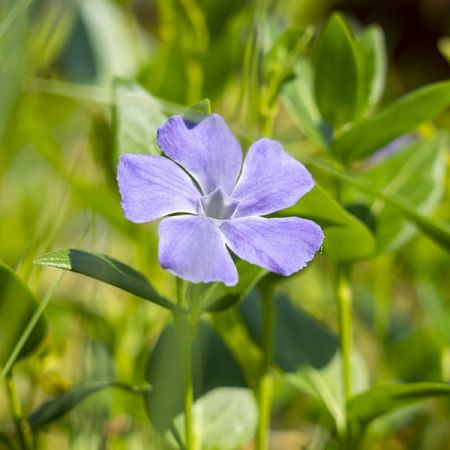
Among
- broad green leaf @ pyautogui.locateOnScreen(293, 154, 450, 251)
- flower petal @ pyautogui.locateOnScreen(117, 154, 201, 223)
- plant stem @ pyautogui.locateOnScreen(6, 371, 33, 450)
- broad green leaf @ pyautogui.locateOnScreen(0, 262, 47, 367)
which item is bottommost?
plant stem @ pyautogui.locateOnScreen(6, 371, 33, 450)

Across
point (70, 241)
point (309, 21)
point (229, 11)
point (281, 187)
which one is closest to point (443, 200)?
point (229, 11)

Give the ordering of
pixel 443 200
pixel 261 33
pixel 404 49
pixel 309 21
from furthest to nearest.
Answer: pixel 404 49 < pixel 309 21 < pixel 443 200 < pixel 261 33

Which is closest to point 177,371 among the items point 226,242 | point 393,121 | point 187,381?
point 187,381

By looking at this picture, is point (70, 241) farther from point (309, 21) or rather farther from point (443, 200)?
point (309, 21)

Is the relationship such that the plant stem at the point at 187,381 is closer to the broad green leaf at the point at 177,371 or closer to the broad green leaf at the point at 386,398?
the broad green leaf at the point at 177,371

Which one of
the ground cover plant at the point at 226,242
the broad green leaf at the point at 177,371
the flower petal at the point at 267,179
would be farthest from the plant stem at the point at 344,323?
the flower petal at the point at 267,179

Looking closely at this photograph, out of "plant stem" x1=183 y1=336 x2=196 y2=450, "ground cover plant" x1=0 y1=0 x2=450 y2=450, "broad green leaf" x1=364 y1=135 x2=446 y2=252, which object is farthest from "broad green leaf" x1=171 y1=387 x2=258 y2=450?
"broad green leaf" x1=364 y1=135 x2=446 y2=252

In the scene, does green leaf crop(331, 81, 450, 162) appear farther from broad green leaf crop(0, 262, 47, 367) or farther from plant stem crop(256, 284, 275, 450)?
broad green leaf crop(0, 262, 47, 367)
